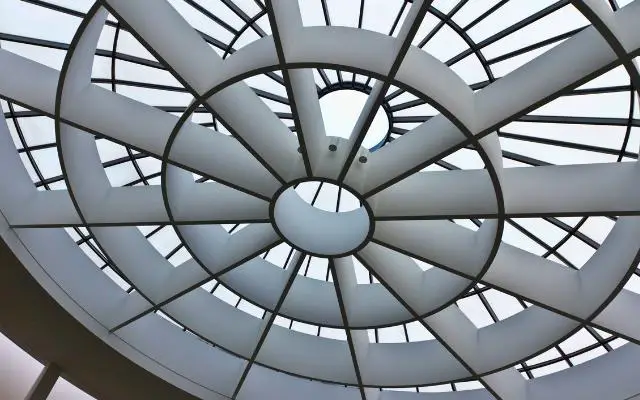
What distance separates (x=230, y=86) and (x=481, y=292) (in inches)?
330

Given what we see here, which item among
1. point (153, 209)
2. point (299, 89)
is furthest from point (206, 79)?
point (153, 209)

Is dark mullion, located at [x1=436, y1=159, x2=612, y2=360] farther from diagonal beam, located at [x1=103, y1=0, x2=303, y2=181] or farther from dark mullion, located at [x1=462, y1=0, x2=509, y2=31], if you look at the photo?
diagonal beam, located at [x1=103, y1=0, x2=303, y2=181]

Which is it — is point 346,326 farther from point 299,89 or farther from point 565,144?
point 299,89

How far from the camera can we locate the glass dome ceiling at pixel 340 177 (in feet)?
36.4

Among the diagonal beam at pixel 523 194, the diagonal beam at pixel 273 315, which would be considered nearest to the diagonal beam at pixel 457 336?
the diagonal beam at pixel 273 315

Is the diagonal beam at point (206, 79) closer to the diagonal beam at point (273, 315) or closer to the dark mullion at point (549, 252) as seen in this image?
the diagonal beam at point (273, 315)

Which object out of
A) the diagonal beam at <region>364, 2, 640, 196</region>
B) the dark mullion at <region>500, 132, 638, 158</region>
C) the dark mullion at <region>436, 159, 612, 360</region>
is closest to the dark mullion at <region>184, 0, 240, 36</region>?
the diagonal beam at <region>364, 2, 640, 196</region>

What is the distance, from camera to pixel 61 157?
535 inches

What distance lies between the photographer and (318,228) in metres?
14.3

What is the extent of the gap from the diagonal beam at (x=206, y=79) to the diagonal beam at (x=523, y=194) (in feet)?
6.31

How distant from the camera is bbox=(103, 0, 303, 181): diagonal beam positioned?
10938 mm

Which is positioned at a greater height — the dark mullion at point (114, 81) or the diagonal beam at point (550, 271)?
the dark mullion at point (114, 81)

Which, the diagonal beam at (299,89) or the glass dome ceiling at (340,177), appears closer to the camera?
the diagonal beam at (299,89)

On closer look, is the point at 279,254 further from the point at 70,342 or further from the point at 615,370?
the point at 615,370
